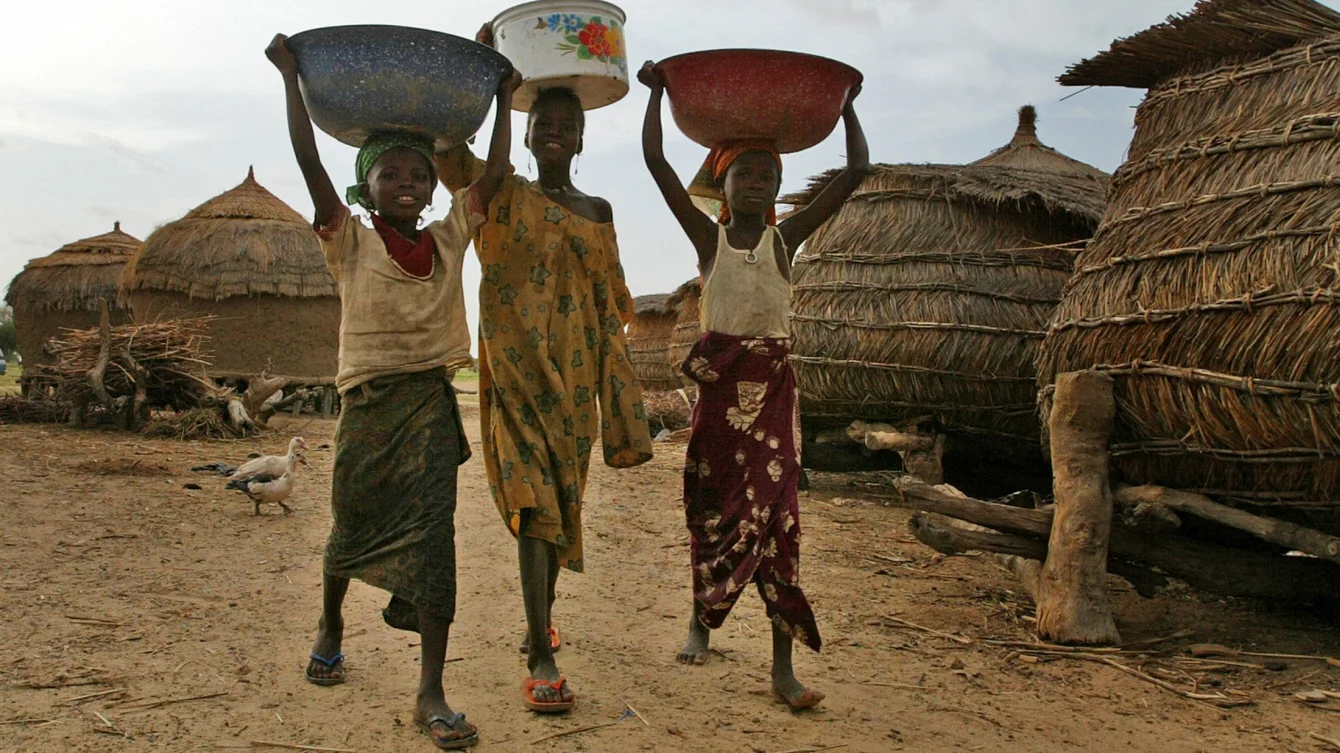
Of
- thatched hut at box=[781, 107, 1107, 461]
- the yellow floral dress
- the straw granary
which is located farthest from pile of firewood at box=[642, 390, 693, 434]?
the yellow floral dress

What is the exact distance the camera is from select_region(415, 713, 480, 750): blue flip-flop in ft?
8.73

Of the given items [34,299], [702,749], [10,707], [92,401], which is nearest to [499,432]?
[702,749]

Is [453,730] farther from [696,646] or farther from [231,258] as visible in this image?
[231,258]

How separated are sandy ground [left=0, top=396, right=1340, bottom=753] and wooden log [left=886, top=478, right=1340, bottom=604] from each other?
184 mm

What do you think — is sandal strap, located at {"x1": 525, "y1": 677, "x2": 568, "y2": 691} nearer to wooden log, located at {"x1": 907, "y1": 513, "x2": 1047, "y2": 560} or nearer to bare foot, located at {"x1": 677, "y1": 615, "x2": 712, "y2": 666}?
bare foot, located at {"x1": 677, "y1": 615, "x2": 712, "y2": 666}

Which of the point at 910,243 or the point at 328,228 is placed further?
the point at 910,243

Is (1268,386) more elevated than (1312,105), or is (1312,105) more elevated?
(1312,105)

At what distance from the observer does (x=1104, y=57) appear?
465cm

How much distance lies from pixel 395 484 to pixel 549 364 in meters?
0.58

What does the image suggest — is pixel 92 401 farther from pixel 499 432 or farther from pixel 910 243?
pixel 499 432

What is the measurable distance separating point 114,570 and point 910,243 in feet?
16.7

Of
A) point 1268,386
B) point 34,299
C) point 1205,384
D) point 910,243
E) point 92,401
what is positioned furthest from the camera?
point 34,299

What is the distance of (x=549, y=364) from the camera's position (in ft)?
10.4

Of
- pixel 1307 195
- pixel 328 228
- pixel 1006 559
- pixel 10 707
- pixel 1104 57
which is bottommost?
pixel 10 707
